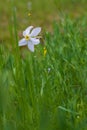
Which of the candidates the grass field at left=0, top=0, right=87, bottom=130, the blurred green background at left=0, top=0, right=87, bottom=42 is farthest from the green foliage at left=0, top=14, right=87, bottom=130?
the blurred green background at left=0, top=0, right=87, bottom=42

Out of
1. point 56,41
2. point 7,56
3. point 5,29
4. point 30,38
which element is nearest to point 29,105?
point 30,38

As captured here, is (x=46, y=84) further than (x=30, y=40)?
No

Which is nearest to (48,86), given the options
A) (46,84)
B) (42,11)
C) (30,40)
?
(46,84)

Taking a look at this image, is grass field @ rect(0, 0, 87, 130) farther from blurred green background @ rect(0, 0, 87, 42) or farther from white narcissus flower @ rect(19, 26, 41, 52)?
blurred green background @ rect(0, 0, 87, 42)

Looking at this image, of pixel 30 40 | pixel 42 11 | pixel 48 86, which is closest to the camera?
pixel 48 86

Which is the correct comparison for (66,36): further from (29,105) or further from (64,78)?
(29,105)

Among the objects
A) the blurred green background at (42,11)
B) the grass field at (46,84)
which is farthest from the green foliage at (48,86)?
the blurred green background at (42,11)

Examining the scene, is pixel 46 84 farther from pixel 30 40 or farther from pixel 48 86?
pixel 30 40

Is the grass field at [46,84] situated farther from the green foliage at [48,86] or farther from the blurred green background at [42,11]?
the blurred green background at [42,11]

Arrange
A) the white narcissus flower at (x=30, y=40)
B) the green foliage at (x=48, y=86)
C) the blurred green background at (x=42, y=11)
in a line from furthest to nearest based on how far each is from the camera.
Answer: the blurred green background at (x=42, y=11) < the white narcissus flower at (x=30, y=40) < the green foliage at (x=48, y=86)
